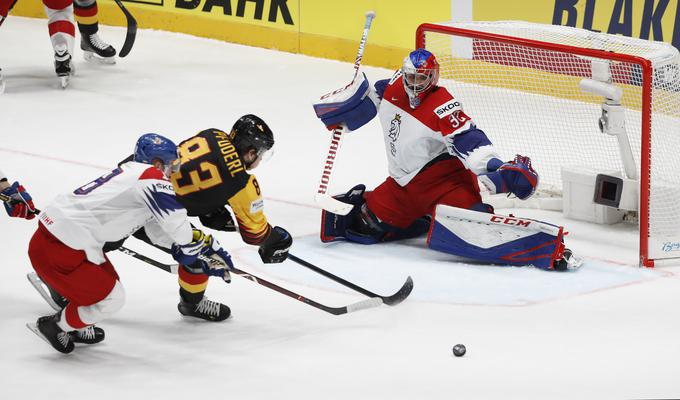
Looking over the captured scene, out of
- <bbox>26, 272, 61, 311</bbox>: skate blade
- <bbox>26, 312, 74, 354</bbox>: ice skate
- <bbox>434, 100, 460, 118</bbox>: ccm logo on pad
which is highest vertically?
<bbox>434, 100, 460, 118</bbox>: ccm logo on pad

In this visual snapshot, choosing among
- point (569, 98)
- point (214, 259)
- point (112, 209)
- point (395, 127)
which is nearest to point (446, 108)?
point (395, 127)

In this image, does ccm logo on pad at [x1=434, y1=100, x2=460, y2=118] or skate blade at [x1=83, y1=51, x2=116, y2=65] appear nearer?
ccm logo on pad at [x1=434, y1=100, x2=460, y2=118]

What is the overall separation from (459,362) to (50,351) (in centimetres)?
143

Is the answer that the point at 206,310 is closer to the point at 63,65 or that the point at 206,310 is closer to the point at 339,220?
the point at 339,220

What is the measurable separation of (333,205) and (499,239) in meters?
0.80

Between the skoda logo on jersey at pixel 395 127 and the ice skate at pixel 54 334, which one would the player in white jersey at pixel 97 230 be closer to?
the ice skate at pixel 54 334

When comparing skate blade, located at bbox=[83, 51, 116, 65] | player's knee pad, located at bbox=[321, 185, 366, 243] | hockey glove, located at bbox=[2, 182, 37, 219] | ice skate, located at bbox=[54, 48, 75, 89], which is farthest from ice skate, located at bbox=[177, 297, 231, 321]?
skate blade, located at bbox=[83, 51, 116, 65]

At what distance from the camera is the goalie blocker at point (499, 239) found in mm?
5465

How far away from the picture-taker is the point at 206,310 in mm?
4891

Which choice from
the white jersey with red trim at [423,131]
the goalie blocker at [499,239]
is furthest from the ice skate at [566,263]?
the white jersey with red trim at [423,131]

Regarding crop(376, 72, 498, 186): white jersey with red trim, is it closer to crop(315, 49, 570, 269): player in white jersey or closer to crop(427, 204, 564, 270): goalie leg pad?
crop(315, 49, 570, 269): player in white jersey

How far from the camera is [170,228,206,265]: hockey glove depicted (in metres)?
4.49

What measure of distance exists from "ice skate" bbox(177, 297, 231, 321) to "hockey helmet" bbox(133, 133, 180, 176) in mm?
599

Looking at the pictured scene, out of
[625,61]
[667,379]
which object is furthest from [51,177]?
[667,379]
